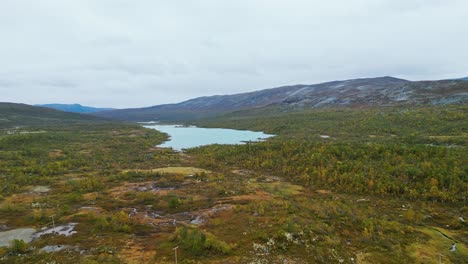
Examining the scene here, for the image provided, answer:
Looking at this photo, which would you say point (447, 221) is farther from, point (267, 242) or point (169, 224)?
point (169, 224)

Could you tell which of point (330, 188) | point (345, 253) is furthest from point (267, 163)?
point (345, 253)

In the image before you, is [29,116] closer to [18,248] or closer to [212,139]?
[212,139]

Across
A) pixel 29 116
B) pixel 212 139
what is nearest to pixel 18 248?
pixel 212 139

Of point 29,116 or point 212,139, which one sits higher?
point 29,116

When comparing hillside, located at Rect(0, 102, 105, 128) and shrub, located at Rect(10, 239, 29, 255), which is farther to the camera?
hillside, located at Rect(0, 102, 105, 128)

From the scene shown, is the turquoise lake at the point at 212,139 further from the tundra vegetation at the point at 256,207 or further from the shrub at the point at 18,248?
the shrub at the point at 18,248

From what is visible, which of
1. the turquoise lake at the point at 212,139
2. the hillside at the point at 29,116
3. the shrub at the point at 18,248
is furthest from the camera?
the hillside at the point at 29,116

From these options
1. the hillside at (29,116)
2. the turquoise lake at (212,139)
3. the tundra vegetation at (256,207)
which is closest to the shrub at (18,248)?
the tundra vegetation at (256,207)

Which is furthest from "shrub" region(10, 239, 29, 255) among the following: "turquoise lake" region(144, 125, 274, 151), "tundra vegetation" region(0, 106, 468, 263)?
"turquoise lake" region(144, 125, 274, 151)

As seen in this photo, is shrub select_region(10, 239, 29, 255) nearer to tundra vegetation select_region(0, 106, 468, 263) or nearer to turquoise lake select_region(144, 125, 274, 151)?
tundra vegetation select_region(0, 106, 468, 263)
